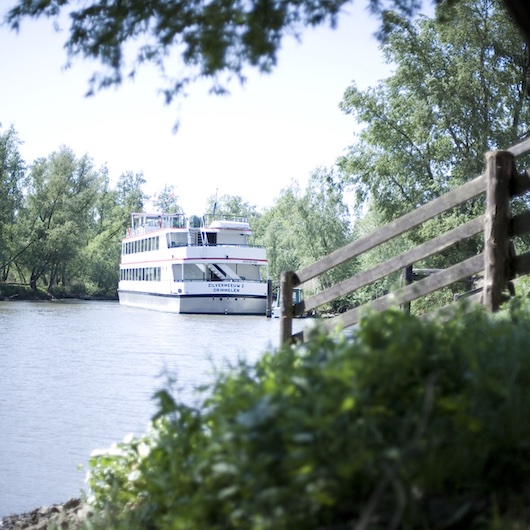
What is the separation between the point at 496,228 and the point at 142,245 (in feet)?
174

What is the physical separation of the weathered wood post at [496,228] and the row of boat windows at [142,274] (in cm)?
4709

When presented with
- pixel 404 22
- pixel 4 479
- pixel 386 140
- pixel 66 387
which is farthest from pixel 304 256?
pixel 4 479

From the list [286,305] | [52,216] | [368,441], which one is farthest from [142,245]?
[368,441]

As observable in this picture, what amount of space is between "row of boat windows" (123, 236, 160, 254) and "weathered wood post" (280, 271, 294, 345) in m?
46.4

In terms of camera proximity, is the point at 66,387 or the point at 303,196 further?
the point at 303,196

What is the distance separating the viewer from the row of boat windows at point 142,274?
53.8 metres

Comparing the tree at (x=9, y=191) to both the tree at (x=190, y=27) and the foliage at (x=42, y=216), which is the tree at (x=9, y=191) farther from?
the tree at (x=190, y=27)

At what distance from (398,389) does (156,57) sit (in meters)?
4.61

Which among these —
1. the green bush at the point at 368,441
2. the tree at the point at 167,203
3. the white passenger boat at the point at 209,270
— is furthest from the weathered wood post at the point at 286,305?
the tree at the point at 167,203

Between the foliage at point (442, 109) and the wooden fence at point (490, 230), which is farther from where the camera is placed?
the foliage at point (442, 109)

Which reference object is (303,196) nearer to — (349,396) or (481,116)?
(481,116)

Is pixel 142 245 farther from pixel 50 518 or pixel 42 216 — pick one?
pixel 50 518

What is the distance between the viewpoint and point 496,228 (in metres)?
6.46

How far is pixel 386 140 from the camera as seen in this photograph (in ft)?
111
